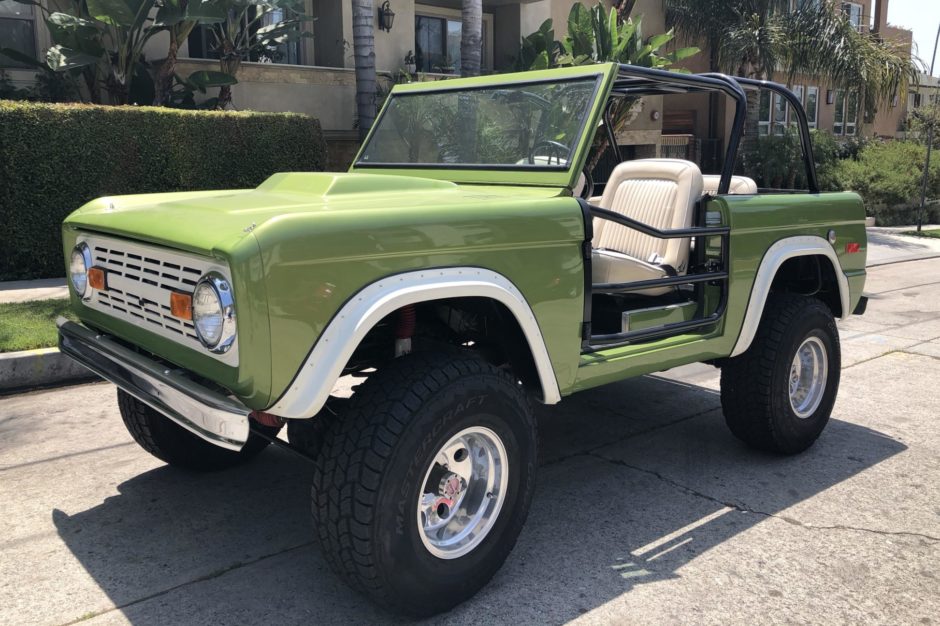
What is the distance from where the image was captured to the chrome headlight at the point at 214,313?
2590 millimetres

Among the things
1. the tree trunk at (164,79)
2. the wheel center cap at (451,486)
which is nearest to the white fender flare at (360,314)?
the wheel center cap at (451,486)

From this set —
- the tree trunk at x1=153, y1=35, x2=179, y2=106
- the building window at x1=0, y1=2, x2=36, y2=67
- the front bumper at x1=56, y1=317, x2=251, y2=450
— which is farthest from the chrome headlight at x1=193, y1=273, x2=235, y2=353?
the building window at x1=0, y1=2, x2=36, y2=67

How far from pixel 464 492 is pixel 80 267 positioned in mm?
1847

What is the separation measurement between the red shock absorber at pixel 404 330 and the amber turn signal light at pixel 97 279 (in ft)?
3.89

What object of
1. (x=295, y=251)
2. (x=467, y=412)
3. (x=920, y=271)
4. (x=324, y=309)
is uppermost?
(x=295, y=251)

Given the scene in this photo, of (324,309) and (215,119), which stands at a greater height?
(215,119)

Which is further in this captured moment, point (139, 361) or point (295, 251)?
point (139, 361)

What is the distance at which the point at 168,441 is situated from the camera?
4023 millimetres

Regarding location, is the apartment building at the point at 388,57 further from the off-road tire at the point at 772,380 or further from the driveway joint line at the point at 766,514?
the driveway joint line at the point at 766,514

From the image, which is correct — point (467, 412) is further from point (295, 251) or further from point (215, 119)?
point (215, 119)

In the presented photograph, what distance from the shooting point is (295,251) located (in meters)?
2.57

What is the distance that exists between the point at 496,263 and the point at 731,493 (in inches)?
72.7

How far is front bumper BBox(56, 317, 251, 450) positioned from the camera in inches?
103

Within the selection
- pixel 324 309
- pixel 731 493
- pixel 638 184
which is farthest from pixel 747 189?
pixel 324 309
